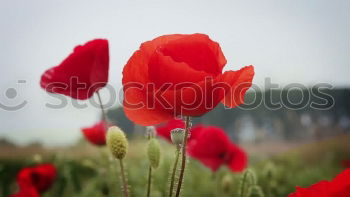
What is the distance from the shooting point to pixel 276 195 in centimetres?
→ 144

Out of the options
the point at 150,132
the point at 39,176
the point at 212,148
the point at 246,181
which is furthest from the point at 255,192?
the point at 39,176

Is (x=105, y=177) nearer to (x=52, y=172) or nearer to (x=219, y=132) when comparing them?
(x=52, y=172)

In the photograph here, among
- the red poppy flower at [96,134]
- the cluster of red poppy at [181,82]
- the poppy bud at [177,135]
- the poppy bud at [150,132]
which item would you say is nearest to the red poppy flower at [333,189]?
the cluster of red poppy at [181,82]

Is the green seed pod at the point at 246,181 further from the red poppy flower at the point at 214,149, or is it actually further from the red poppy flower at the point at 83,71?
the red poppy flower at the point at 214,149

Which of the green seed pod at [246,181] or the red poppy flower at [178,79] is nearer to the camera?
the red poppy flower at [178,79]

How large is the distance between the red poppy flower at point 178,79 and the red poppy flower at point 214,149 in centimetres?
82

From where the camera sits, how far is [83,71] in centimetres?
77

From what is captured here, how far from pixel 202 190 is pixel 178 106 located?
1.23 meters

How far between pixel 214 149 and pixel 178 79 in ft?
3.06

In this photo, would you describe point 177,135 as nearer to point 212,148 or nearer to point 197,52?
point 197,52

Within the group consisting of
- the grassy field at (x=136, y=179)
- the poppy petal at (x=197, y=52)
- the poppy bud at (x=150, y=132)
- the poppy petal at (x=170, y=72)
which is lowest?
the grassy field at (x=136, y=179)

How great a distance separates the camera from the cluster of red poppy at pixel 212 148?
136 cm

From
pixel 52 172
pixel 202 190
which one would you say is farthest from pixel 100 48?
pixel 202 190

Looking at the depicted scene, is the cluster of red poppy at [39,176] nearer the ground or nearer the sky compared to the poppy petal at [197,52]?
nearer the ground
